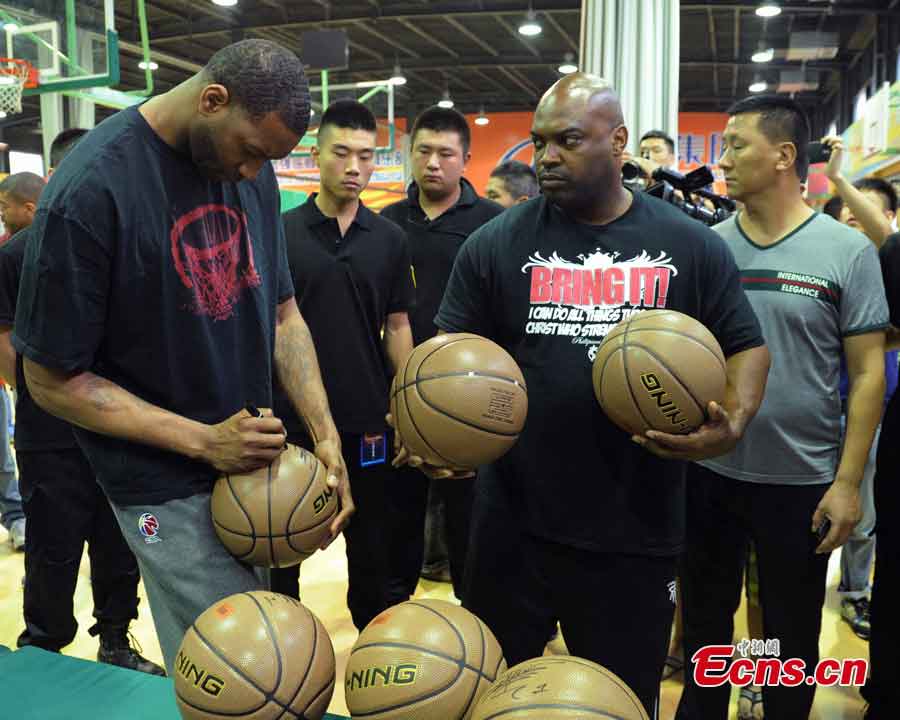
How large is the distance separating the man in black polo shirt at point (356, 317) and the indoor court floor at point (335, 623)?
582 millimetres

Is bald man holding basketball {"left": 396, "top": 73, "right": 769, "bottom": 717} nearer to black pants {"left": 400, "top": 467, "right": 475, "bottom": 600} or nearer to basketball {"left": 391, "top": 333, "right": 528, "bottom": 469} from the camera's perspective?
basketball {"left": 391, "top": 333, "right": 528, "bottom": 469}

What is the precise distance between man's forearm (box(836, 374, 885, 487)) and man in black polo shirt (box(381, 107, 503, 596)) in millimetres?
1710

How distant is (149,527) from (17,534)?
149 inches

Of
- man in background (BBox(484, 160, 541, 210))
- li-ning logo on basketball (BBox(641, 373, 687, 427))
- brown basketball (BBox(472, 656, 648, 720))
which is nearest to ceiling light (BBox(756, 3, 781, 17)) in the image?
man in background (BBox(484, 160, 541, 210))

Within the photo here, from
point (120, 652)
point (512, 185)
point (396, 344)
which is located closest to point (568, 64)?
point (512, 185)

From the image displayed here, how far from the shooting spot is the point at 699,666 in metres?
2.59

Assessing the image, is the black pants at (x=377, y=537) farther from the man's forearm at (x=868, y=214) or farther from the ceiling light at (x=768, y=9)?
the ceiling light at (x=768, y=9)

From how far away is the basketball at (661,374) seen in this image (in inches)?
72.1

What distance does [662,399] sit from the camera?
1845 millimetres

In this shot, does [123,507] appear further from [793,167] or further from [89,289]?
[793,167]

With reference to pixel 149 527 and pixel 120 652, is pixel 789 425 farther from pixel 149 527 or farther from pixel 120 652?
pixel 120 652

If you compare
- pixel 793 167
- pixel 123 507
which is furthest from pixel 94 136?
pixel 793 167

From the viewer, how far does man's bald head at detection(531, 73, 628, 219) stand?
1991mm

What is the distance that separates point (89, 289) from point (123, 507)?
513 mm
